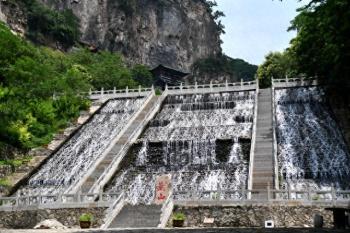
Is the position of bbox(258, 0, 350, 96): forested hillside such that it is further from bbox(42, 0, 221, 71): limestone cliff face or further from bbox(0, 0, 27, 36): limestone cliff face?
bbox(0, 0, 27, 36): limestone cliff face

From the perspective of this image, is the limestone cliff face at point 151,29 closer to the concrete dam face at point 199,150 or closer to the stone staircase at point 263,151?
the concrete dam face at point 199,150

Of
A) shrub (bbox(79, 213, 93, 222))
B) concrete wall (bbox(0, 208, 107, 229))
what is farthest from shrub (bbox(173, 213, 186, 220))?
shrub (bbox(79, 213, 93, 222))

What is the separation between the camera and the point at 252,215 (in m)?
22.6

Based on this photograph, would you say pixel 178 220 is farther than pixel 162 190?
No

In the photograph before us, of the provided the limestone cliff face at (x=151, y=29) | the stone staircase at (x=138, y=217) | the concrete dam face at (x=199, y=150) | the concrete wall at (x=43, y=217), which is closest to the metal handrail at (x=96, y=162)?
the concrete dam face at (x=199, y=150)

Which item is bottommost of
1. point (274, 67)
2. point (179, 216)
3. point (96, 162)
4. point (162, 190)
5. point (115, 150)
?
point (179, 216)

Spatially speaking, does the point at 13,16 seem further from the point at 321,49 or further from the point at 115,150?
the point at 321,49

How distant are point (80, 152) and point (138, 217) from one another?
12694 millimetres

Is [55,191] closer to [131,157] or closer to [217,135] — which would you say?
[131,157]

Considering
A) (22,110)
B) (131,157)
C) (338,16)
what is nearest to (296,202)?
(338,16)

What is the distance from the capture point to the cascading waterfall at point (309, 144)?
27531 mm

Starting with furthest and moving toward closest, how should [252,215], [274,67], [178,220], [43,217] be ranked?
[274,67] < [43,217] < [252,215] < [178,220]

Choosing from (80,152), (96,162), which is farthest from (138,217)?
(80,152)

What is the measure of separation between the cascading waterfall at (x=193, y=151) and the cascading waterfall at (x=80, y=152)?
2.43 metres
